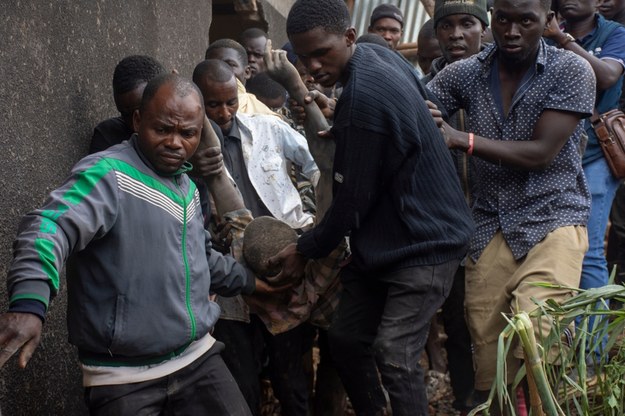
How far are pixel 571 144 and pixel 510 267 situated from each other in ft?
1.93

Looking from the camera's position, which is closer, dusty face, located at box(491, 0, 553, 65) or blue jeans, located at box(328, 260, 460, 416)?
blue jeans, located at box(328, 260, 460, 416)

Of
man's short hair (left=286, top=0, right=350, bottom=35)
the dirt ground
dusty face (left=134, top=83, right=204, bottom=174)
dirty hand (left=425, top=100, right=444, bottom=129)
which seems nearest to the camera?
dusty face (left=134, top=83, right=204, bottom=174)

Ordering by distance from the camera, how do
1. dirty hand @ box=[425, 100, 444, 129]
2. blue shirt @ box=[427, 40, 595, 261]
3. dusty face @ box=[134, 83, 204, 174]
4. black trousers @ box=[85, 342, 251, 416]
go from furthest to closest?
blue shirt @ box=[427, 40, 595, 261]
dirty hand @ box=[425, 100, 444, 129]
dusty face @ box=[134, 83, 204, 174]
black trousers @ box=[85, 342, 251, 416]

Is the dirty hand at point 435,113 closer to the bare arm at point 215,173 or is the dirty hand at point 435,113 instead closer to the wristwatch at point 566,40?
the bare arm at point 215,173

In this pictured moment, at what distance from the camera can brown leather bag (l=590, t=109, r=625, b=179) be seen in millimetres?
5023

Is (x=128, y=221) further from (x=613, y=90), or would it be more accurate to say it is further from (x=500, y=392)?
(x=613, y=90)

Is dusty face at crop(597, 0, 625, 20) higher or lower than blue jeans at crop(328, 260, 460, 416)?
higher

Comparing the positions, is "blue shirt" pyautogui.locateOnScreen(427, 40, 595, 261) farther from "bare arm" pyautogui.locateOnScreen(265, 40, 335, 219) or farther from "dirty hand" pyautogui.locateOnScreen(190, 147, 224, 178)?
"dirty hand" pyautogui.locateOnScreen(190, 147, 224, 178)

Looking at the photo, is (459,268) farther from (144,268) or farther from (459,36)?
(144,268)

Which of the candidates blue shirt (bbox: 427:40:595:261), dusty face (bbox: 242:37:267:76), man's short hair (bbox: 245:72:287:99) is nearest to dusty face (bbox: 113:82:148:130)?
blue shirt (bbox: 427:40:595:261)

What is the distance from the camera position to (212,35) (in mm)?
10539

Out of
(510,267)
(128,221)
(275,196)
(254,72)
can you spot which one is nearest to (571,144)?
(510,267)

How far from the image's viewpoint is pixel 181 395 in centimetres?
335

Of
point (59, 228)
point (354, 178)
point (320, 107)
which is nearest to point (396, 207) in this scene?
point (354, 178)
